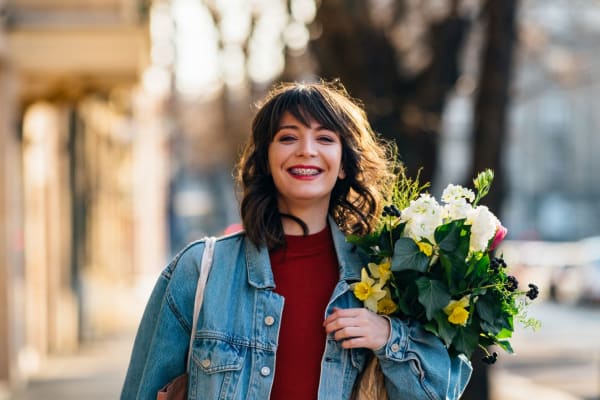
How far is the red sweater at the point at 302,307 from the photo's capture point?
3.42 m

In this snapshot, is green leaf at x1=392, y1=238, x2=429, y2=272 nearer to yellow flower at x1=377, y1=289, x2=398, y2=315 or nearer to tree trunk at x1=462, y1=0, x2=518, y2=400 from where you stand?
yellow flower at x1=377, y1=289, x2=398, y2=315

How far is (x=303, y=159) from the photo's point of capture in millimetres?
3545

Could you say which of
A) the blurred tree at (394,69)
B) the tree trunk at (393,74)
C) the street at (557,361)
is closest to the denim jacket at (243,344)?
the street at (557,361)

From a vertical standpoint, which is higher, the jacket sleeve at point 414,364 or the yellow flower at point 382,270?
the yellow flower at point 382,270

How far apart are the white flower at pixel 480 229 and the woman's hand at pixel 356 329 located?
373mm

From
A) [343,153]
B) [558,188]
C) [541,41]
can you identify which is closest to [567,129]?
[558,188]

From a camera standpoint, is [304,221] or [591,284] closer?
[304,221]

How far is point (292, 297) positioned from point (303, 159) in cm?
42

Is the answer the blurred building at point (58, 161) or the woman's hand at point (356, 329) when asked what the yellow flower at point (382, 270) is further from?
the blurred building at point (58, 161)

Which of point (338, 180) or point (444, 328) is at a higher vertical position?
point (338, 180)

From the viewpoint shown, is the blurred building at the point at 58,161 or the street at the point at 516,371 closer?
the blurred building at the point at 58,161

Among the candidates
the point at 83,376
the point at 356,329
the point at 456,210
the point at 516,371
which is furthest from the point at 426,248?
the point at 516,371

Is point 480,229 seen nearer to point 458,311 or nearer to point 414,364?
point 458,311

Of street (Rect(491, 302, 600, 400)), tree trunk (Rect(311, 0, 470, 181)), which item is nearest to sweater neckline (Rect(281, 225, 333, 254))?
street (Rect(491, 302, 600, 400))
